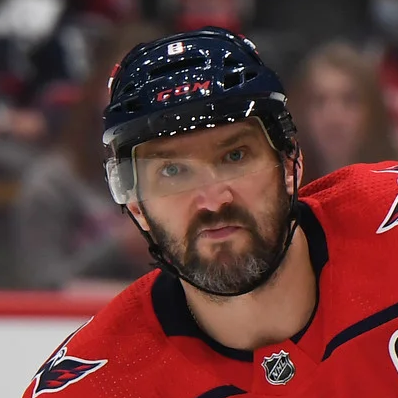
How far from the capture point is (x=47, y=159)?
8.63ft

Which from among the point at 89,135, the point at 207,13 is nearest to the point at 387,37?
the point at 207,13

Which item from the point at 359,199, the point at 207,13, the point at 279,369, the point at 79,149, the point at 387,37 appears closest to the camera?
the point at 279,369

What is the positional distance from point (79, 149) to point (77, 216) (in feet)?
0.55

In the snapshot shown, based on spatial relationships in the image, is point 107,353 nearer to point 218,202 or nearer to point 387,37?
point 218,202

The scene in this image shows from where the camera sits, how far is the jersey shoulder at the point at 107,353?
1.40 m

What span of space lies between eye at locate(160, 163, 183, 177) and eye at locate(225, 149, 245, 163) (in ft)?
0.21

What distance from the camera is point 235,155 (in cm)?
132

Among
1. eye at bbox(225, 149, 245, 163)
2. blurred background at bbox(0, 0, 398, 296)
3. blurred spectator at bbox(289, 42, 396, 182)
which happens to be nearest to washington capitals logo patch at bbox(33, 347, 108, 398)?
eye at bbox(225, 149, 245, 163)

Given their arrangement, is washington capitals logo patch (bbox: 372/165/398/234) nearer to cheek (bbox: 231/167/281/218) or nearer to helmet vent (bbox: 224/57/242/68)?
cheek (bbox: 231/167/281/218)

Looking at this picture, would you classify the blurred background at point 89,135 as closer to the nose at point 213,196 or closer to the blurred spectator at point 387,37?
the blurred spectator at point 387,37

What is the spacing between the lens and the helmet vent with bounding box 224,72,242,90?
133 centimetres

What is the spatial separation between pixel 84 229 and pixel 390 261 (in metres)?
1.29

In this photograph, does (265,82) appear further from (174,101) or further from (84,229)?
(84,229)

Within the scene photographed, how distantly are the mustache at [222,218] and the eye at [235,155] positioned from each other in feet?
0.23
